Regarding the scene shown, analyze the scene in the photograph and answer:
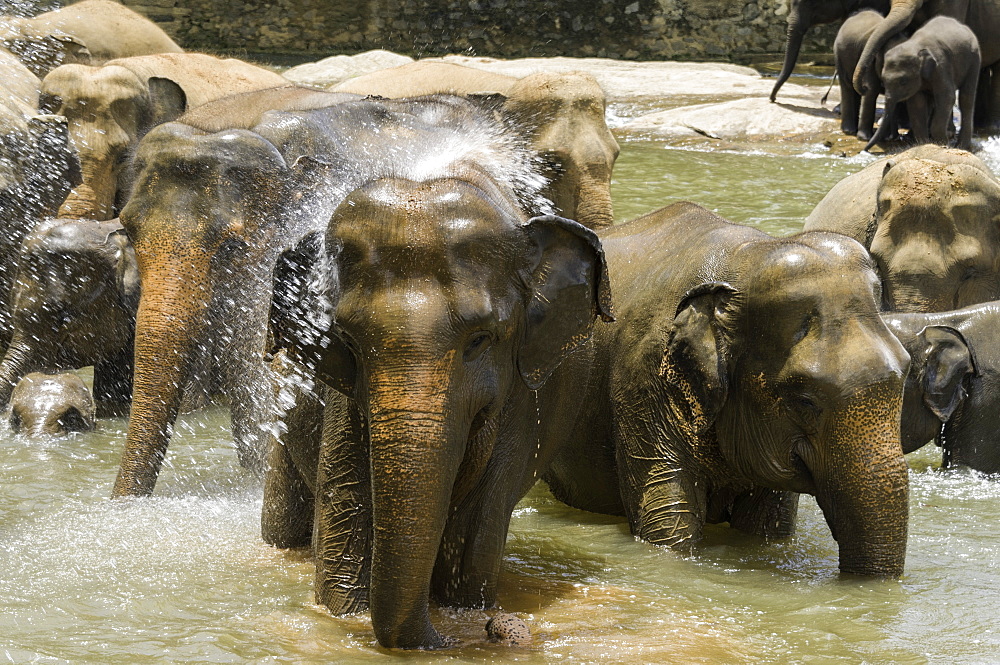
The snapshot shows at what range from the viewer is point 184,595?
4168mm

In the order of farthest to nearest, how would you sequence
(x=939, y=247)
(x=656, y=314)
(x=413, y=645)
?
1. (x=939, y=247)
2. (x=656, y=314)
3. (x=413, y=645)

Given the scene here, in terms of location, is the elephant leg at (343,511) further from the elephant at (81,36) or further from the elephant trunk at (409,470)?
the elephant at (81,36)

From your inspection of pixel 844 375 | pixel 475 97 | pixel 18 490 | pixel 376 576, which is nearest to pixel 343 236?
pixel 376 576

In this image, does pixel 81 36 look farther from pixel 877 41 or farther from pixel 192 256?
pixel 877 41

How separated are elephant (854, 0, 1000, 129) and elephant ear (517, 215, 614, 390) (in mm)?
11827

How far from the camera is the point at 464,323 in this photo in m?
3.32

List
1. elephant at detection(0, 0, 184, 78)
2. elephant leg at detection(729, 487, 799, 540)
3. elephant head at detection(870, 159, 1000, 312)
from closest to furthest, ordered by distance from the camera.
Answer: elephant leg at detection(729, 487, 799, 540)
elephant head at detection(870, 159, 1000, 312)
elephant at detection(0, 0, 184, 78)

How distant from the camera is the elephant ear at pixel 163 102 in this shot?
819cm

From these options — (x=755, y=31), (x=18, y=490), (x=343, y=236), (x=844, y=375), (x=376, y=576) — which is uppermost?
(x=755, y=31)

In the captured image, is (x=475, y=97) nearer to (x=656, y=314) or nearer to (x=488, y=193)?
(x=656, y=314)

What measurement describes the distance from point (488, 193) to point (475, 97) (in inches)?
141

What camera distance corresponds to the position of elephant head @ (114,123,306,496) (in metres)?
4.91

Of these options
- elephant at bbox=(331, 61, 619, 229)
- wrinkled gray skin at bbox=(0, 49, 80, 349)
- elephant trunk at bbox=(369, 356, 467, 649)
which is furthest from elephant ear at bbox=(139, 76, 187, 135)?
elephant trunk at bbox=(369, 356, 467, 649)

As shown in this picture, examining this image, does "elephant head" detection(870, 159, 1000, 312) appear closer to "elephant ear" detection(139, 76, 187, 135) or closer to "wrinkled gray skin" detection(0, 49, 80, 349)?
"elephant ear" detection(139, 76, 187, 135)
